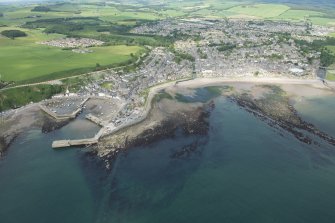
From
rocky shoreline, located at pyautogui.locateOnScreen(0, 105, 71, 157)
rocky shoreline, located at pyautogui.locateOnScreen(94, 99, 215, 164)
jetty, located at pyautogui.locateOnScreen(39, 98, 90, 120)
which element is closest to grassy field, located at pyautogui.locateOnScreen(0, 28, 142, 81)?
jetty, located at pyautogui.locateOnScreen(39, 98, 90, 120)

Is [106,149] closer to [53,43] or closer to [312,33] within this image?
[53,43]

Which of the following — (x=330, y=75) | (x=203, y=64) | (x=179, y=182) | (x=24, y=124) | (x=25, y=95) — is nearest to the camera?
(x=179, y=182)

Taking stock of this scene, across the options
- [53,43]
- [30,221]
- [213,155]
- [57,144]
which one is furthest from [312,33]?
[30,221]

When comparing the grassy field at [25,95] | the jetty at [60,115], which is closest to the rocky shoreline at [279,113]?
the jetty at [60,115]

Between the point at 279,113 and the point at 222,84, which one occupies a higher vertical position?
the point at 222,84

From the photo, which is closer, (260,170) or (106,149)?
(260,170)

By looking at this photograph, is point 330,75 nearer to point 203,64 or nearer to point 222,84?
point 222,84

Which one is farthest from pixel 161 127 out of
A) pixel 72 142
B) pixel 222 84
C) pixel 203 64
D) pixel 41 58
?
pixel 41 58
